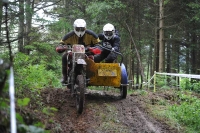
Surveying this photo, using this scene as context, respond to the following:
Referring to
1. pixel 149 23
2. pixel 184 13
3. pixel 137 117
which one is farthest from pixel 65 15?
pixel 137 117

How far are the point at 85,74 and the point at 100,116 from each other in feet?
3.37

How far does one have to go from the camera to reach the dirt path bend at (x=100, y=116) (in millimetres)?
5253

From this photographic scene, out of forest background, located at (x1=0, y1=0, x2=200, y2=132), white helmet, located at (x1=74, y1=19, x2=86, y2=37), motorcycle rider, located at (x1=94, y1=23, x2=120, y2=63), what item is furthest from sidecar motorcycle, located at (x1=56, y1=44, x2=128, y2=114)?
forest background, located at (x1=0, y1=0, x2=200, y2=132)

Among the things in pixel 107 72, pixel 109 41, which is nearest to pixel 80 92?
pixel 107 72

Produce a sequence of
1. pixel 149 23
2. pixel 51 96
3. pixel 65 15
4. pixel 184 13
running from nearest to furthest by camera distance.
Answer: pixel 51 96
pixel 184 13
pixel 149 23
pixel 65 15

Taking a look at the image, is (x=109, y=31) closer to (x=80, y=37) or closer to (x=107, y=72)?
(x=80, y=37)

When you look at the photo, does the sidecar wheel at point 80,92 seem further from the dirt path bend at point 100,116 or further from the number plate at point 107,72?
the number plate at point 107,72

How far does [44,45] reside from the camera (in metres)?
13.1

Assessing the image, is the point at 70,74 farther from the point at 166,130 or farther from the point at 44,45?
the point at 44,45

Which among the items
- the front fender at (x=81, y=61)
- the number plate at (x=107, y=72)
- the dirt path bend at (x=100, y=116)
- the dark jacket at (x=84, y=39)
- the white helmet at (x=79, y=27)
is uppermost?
the white helmet at (x=79, y=27)

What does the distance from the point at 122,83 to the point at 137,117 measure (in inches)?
58.5

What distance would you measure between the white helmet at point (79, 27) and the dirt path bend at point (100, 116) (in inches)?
64.3

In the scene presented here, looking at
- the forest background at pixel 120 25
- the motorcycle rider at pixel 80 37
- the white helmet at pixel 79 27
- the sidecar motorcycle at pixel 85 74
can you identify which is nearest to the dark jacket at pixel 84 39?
the motorcycle rider at pixel 80 37

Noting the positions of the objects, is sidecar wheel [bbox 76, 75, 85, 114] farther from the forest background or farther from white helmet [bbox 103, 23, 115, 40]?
the forest background
